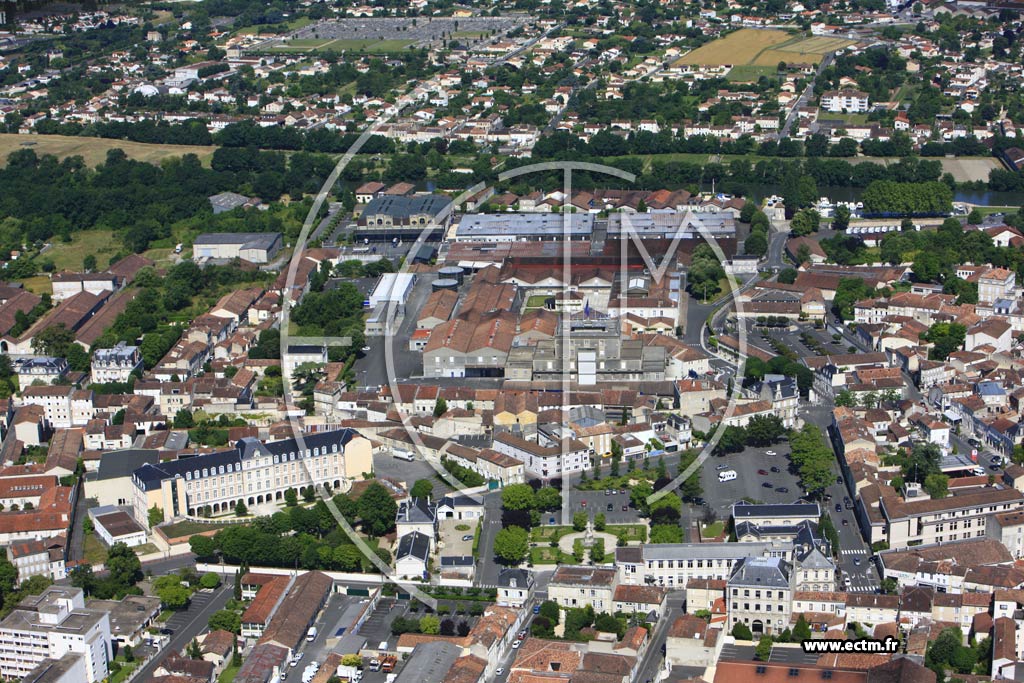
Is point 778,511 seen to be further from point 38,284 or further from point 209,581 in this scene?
point 38,284

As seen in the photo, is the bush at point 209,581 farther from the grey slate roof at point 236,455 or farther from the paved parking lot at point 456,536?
the paved parking lot at point 456,536

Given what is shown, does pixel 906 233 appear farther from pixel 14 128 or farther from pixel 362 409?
pixel 14 128

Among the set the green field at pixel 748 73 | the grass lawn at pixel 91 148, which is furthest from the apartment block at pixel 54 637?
the green field at pixel 748 73

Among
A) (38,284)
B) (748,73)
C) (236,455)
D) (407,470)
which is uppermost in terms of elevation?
(236,455)

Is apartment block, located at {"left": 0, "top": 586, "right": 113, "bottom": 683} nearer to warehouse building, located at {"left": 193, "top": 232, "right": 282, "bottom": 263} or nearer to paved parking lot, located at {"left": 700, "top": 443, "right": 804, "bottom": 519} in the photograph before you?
paved parking lot, located at {"left": 700, "top": 443, "right": 804, "bottom": 519}

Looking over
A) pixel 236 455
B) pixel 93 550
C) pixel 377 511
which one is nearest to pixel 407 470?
pixel 377 511

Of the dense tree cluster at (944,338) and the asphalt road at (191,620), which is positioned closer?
the asphalt road at (191,620)

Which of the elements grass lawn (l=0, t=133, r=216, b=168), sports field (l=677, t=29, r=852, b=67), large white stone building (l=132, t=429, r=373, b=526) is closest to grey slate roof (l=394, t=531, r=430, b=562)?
large white stone building (l=132, t=429, r=373, b=526)
